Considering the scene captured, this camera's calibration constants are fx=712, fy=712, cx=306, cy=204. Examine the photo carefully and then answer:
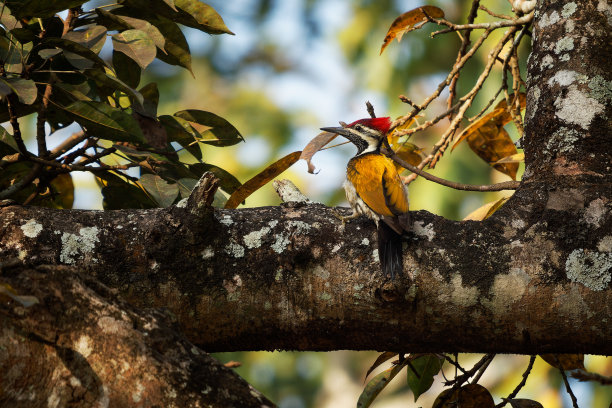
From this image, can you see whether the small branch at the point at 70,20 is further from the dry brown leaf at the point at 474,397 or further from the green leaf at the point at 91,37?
the dry brown leaf at the point at 474,397

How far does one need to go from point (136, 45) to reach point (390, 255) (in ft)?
3.71

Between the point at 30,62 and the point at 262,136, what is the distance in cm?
1497

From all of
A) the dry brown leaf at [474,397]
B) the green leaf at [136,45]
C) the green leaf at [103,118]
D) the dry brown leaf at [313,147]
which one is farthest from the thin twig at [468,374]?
the green leaf at [136,45]

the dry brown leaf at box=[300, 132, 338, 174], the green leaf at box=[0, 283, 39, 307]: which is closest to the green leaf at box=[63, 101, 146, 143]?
the dry brown leaf at box=[300, 132, 338, 174]

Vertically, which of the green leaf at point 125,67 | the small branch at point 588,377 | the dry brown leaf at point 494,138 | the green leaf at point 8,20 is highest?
the dry brown leaf at point 494,138

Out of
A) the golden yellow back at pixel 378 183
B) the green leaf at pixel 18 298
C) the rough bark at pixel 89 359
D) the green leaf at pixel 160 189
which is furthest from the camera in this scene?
the golden yellow back at pixel 378 183

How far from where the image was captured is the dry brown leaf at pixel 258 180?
258 centimetres

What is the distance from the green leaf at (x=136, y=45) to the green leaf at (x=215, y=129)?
1.71 ft

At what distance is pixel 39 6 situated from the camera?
2.26m

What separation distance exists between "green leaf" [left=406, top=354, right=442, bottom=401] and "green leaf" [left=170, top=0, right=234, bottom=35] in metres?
1.52

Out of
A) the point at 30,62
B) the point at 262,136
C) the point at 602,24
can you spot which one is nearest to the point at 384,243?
the point at 602,24

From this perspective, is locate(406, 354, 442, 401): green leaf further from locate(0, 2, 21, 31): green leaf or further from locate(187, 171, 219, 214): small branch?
locate(0, 2, 21, 31): green leaf

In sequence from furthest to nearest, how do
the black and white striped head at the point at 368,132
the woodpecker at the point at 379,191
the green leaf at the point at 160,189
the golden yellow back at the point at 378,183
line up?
the black and white striped head at the point at 368,132, the golden yellow back at the point at 378,183, the green leaf at the point at 160,189, the woodpecker at the point at 379,191

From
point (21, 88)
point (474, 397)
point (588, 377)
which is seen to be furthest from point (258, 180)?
point (588, 377)
